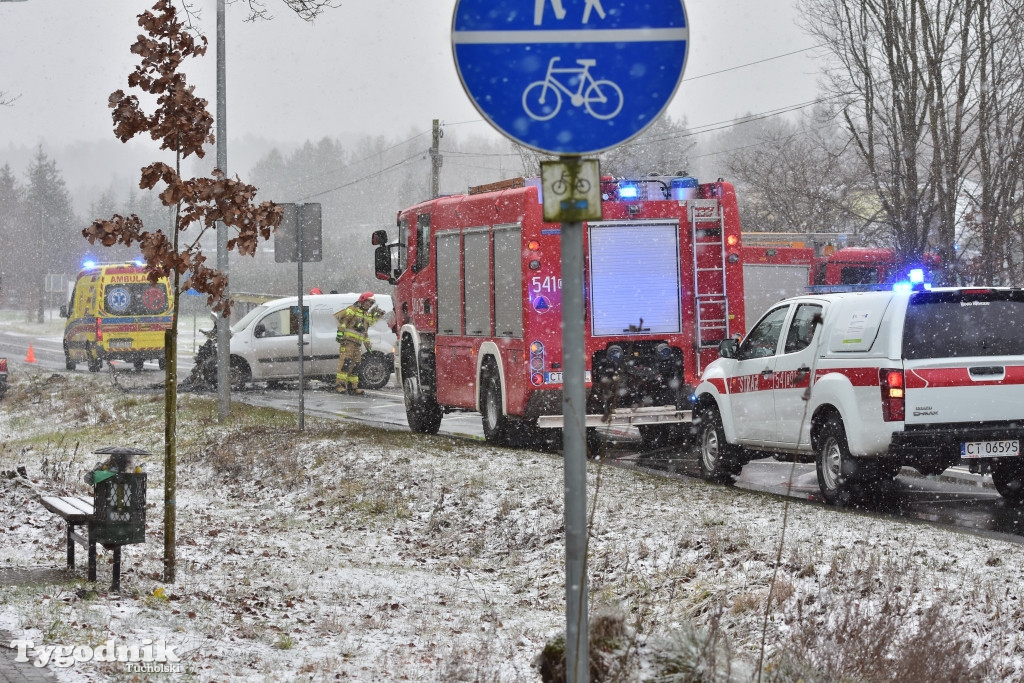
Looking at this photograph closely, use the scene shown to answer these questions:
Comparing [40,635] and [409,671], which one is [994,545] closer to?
[409,671]

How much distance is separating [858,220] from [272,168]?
13930 centimetres

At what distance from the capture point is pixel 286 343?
27.3 m

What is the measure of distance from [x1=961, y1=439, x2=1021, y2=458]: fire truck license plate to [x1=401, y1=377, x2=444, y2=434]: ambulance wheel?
8752 mm

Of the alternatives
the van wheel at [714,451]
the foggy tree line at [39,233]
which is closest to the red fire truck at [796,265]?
the van wheel at [714,451]

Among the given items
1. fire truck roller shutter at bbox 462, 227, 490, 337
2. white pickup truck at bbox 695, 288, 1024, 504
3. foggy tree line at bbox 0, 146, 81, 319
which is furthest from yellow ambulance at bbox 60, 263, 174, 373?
foggy tree line at bbox 0, 146, 81, 319

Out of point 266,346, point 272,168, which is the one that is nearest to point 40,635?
point 266,346

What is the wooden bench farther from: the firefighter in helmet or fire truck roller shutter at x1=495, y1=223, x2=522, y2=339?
the firefighter in helmet

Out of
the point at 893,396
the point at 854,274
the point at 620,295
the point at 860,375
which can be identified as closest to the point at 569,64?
the point at 893,396

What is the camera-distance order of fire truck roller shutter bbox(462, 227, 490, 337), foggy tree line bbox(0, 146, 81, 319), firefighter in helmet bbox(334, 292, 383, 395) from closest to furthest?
fire truck roller shutter bbox(462, 227, 490, 337)
firefighter in helmet bbox(334, 292, 383, 395)
foggy tree line bbox(0, 146, 81, 319)

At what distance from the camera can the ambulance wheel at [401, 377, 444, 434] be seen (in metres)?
17.8

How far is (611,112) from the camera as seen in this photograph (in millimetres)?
3672

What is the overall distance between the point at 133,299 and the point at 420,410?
19.4 m

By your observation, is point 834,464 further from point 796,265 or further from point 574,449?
point 796,265

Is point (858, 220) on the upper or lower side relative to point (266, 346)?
upper
